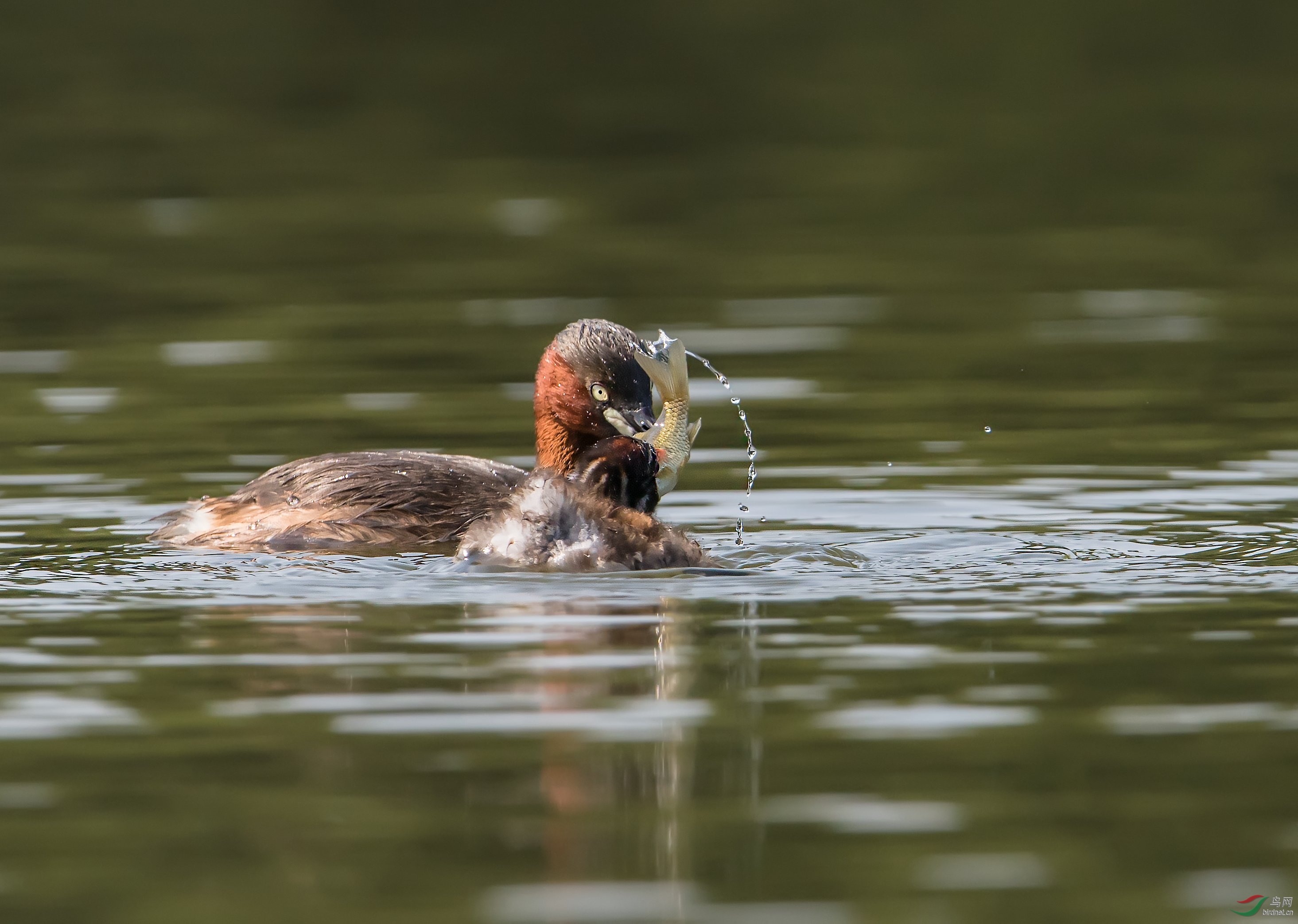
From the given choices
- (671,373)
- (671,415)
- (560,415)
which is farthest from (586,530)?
(560,415)

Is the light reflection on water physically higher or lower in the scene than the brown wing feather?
lower

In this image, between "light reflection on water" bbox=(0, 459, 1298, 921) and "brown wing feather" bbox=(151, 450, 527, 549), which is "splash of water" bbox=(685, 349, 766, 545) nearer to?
"light reflection on water" bbox=(0, 459, 1298, 921)

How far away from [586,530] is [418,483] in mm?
1575

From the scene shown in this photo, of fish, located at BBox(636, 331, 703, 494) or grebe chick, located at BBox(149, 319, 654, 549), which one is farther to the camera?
grebe chick, located at BBox(149, 319, 654, 549)

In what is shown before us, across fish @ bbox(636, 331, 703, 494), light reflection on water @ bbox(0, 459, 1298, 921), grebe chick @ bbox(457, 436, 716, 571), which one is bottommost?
light reflection on water @ bbox(0, 459, 1298, 921)

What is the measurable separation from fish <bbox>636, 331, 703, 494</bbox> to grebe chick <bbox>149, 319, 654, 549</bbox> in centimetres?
17

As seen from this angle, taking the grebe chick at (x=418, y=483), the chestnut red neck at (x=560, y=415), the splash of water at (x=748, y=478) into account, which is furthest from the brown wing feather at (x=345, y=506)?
the splash of water at (x=748, y=478)

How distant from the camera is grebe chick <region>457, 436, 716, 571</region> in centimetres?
953

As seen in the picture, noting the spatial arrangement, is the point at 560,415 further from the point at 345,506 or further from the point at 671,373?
the point at 345,506

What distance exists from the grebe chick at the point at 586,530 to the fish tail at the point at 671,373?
1.35ft

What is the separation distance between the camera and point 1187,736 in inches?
280

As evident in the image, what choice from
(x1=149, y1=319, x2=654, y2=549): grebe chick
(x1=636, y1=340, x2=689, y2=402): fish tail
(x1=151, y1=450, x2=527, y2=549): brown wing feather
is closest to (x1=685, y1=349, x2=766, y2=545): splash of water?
(x1=636, y1=340, x2=689, y2=402): fish tail

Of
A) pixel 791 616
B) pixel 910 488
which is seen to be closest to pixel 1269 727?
pixel 791 616

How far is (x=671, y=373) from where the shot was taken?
1020 cm
